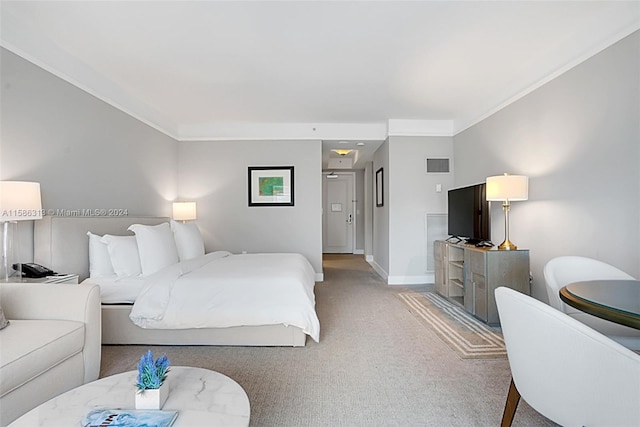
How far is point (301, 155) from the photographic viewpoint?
5309 millimetres

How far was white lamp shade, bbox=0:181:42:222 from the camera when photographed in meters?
2.05

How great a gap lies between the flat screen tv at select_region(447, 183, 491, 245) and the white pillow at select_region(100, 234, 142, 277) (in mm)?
3706

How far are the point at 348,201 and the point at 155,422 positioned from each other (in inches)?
330

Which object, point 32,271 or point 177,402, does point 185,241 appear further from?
point 177,402

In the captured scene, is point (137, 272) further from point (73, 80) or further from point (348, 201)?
point (348, 201)

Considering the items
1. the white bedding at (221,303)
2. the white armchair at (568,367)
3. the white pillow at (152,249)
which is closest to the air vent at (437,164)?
the white bedding at (221,303)

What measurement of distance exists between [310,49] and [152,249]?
232cm

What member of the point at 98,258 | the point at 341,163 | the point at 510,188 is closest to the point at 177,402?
the point at 98,258

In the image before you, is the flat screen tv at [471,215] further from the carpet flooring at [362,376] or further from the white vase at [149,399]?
the white vase at [149,399]

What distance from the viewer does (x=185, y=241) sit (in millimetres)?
3703

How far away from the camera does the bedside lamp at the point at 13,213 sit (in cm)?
207

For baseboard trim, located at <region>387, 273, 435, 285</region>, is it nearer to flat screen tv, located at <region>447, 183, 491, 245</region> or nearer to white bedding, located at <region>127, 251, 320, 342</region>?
flat screen tv, located at <region>447, 183, 491, 245</region>

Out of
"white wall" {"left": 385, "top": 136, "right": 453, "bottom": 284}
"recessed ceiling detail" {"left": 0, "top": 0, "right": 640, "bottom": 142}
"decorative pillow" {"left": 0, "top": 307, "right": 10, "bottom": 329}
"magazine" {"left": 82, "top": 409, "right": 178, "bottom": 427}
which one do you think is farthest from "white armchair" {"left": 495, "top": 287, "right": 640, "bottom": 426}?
"white wall" {"left": 385, "top": 136, "right": 453, "bottom": 284}

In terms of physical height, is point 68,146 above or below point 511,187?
above
